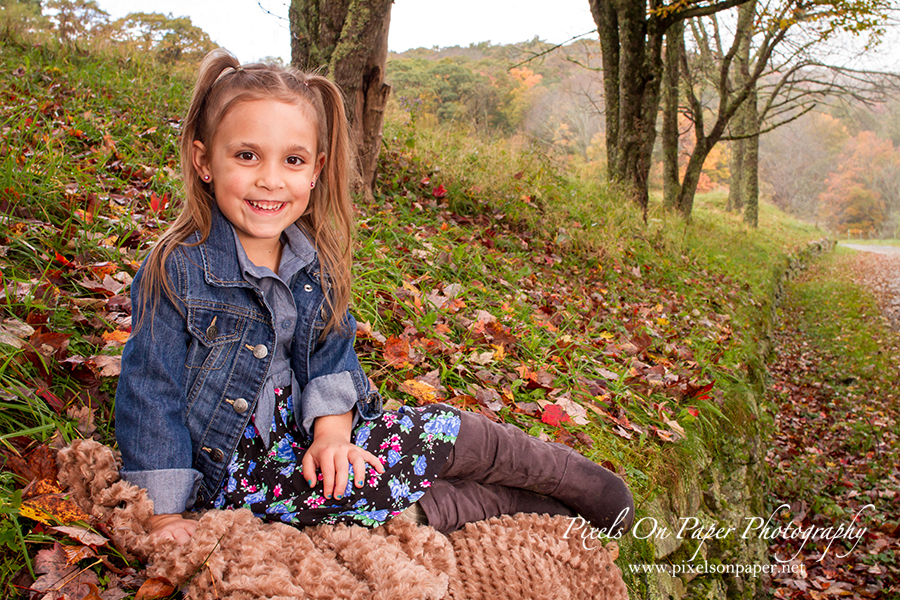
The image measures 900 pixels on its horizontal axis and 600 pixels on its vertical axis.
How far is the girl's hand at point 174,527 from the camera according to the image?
1.33 metres

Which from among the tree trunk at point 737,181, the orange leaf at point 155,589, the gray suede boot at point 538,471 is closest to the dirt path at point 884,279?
the tree trunk at point 737,181

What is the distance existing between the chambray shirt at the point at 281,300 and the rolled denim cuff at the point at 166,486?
242mm

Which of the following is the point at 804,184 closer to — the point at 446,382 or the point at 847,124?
the point at 847,124

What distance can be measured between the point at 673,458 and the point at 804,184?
45.2 meters

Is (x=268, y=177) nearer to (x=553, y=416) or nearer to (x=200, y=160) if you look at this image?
(x=200, y=160)

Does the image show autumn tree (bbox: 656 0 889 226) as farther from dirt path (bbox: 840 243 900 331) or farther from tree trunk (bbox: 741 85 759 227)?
dirt path (bbox: 840 243 900 331)

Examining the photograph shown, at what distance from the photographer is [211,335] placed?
1.50 metres

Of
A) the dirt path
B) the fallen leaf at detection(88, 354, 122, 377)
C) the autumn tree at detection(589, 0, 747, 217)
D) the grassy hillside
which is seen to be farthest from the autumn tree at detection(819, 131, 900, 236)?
the fallen leaf at detection(88, 354, 122, 377)

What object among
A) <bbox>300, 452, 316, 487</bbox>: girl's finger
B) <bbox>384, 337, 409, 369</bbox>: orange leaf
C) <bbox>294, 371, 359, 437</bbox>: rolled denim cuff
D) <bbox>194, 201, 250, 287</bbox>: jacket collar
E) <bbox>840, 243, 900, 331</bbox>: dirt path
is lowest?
<bbox>840, 243, 900, 331</bbox>: dirt path

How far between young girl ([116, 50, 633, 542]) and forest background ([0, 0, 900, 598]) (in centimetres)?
33

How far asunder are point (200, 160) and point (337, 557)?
122cm

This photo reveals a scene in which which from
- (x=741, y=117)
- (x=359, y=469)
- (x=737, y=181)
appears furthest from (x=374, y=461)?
(x=737, y=181)

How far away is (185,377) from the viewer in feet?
4.90

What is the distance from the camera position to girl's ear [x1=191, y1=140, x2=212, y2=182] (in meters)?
1.56
